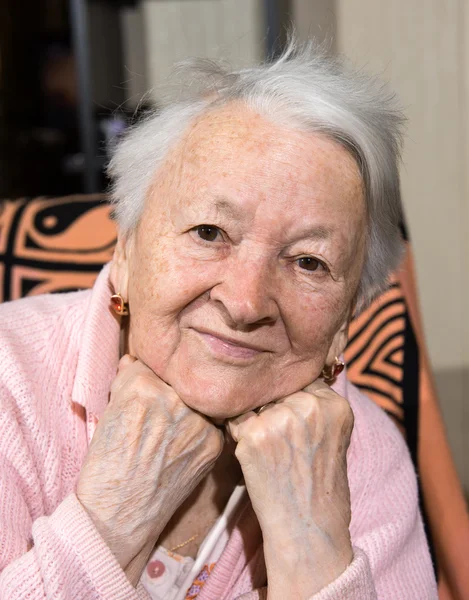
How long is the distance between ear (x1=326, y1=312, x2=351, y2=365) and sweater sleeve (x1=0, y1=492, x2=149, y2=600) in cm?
51

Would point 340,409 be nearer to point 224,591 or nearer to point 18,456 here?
point 224,591

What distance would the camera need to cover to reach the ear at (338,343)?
53.1 inches

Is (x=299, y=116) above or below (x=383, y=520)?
above

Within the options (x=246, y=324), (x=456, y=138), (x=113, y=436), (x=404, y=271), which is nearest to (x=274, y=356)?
(x=246, y=324)

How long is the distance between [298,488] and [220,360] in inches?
9.5

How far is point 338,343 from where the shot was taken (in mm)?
1357

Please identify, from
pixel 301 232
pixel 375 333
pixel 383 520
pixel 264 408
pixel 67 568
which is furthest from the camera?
pixel 375 333

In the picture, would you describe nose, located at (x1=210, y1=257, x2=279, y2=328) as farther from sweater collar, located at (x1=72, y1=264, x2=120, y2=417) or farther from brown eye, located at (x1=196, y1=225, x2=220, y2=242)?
sweater collar, located at (x1=72, y1=264, x2=120, y2=417)

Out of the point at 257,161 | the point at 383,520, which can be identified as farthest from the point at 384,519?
the point at 257,161

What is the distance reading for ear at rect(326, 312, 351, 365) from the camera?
135 centimetres

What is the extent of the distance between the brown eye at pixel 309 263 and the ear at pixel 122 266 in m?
0.30

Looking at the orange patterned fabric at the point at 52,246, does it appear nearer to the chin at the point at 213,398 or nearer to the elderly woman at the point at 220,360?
the elderly woman at the point at 220,360

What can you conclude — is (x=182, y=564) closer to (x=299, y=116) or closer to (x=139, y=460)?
(x=139, y=460)

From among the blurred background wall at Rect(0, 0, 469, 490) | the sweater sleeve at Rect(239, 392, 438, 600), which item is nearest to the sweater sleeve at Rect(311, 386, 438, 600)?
the sweater sleeve at Rect(239, 392, 438, 600)
